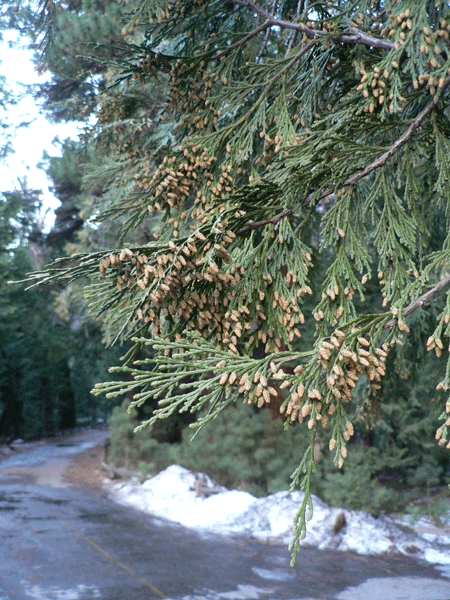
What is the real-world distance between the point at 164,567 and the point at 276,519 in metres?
3.48

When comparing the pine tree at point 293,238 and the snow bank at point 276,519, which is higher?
the pine tree at point 293,238

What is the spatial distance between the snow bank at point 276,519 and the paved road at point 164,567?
20.0 inches

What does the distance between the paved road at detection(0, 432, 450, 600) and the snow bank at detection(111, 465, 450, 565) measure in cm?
51

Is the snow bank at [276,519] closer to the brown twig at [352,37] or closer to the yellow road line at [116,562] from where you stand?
the yellow road line at [116,562]

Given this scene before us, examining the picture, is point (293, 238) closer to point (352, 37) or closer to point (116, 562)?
point (352, 37)

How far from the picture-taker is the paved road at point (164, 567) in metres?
8.06

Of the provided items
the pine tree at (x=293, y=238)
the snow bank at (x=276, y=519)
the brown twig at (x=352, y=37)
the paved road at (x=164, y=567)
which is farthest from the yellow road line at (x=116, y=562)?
the brown twig at (x=352, y=37)

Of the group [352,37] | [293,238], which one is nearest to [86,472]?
[293,238]

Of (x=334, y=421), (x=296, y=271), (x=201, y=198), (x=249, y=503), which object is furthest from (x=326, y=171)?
(x=249, y=503)

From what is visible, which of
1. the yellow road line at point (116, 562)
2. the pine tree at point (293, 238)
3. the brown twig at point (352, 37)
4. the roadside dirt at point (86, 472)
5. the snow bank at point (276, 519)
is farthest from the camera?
the roadside dirt at point (86, 472)

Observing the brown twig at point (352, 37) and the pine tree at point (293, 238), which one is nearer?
the pine tree at point (293, 238)

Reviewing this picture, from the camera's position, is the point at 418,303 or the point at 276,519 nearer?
the point at 418,303

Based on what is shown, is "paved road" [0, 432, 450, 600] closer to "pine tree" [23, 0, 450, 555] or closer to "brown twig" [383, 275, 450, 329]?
"pine tree" [23, 0, 450, 555]

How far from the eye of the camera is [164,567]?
9.12 metres
